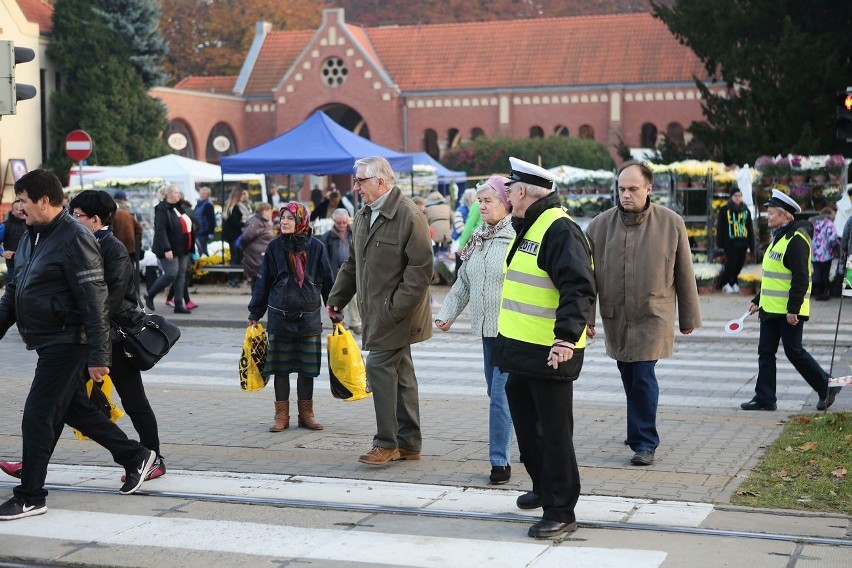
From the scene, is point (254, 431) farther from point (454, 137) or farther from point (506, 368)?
point (454, 137)

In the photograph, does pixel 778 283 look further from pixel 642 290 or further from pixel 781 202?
pixel 642 290

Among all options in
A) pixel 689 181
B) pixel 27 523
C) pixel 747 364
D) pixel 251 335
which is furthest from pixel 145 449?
pixel 689 181

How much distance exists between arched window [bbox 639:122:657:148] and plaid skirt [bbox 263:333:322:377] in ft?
163

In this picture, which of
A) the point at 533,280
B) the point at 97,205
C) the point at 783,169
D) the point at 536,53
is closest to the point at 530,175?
the point at 533,280

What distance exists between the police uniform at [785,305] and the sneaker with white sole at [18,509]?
6.08m

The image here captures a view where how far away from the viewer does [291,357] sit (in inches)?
371

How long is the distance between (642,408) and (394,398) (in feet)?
5.34

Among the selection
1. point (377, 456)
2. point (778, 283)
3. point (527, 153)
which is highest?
point (527, 153)

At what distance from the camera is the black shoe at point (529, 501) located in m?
6.72

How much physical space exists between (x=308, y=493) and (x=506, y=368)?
1598 mm

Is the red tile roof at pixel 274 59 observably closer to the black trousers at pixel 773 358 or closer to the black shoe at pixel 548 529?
the black trousers at pixel 773 358

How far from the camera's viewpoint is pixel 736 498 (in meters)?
7.11

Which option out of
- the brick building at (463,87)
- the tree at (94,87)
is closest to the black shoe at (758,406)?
the tree at (94,87)

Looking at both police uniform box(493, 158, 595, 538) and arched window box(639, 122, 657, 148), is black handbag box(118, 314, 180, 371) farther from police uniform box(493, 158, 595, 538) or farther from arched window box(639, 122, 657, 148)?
arched window box(639, 122, 657, 148)
